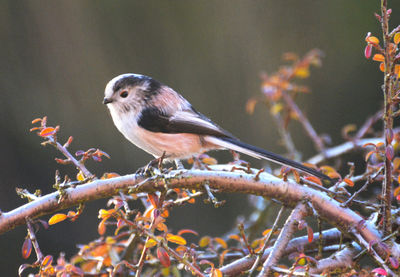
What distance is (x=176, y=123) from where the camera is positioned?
1899mm

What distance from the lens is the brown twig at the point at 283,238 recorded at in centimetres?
119

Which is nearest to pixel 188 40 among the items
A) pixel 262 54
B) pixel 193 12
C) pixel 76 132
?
pixel 193 12

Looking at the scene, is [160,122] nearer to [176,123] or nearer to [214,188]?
[176,123]

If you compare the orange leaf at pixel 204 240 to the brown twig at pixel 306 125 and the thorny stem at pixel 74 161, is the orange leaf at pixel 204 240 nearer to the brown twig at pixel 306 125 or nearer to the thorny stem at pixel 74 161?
the thorny stem at pixel 74 161

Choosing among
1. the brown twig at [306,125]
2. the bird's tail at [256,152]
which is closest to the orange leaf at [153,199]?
the bird's tail at [256,152]

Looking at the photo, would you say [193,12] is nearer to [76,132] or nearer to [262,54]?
[262,54]

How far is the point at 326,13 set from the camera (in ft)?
10.3

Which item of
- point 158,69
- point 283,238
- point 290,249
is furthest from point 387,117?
point 158,69

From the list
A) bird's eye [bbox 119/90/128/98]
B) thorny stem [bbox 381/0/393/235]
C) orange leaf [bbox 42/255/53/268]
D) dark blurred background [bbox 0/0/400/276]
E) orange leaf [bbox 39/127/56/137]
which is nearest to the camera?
thorny stem [bbox 381/0/393/235]

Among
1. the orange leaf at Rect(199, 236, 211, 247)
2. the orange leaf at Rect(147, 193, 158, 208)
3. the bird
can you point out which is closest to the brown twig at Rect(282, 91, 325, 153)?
the bird

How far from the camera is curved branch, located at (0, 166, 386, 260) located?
123 cm

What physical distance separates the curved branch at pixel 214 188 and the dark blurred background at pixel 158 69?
1.62m

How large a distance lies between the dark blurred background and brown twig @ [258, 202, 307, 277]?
166 centimetres

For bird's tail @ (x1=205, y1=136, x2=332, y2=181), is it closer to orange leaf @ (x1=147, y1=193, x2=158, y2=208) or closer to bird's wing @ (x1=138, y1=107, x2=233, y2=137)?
bird's wing @ (x1=138, y1=107, x2=233, y2=137)
